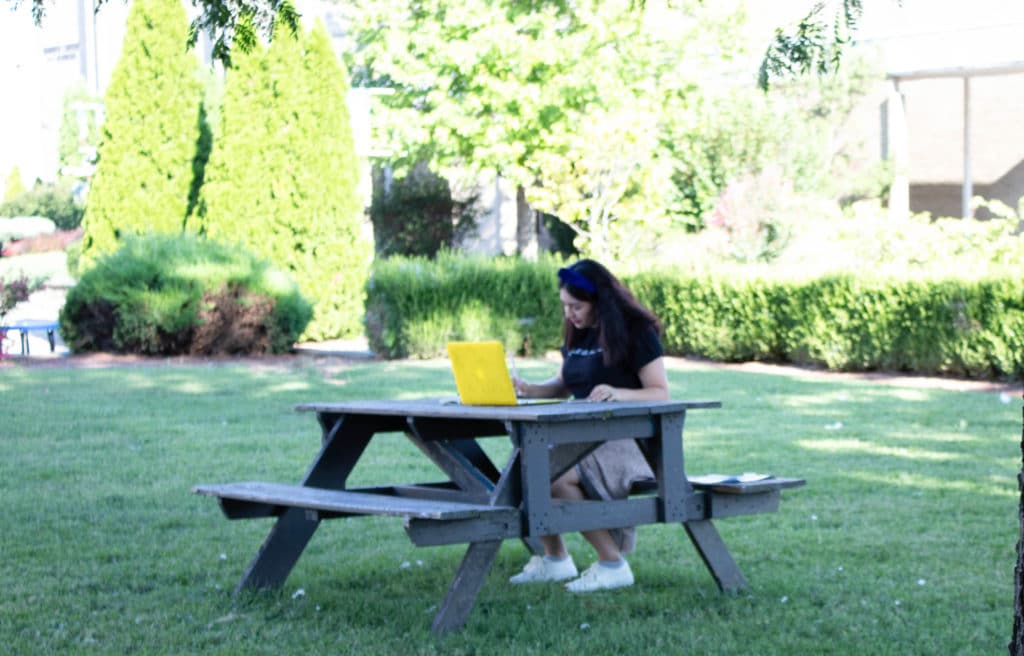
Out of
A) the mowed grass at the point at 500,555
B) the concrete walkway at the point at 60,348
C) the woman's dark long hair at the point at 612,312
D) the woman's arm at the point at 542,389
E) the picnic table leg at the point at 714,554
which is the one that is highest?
the woman's dark long hair at the point at 612,312

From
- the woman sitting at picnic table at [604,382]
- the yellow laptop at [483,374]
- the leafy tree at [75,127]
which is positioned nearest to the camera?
the yellow laptop at [483,374]

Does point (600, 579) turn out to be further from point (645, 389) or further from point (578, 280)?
point (578, 280)

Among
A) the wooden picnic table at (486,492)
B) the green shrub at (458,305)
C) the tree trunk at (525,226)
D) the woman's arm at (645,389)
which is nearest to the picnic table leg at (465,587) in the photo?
the wooden picnic table at (486,492)

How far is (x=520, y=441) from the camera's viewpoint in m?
4.98

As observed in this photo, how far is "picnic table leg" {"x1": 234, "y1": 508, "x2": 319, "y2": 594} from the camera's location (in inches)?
221

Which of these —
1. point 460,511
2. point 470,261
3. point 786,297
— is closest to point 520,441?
point 460,511

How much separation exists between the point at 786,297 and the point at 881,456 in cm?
699

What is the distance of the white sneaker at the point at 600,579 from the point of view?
18.4 feet

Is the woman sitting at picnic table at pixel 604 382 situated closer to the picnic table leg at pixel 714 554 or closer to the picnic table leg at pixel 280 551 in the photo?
the picnic table leg at pixel 714 554

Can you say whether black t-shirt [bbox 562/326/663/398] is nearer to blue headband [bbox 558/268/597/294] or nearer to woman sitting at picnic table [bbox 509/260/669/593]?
woman sitting at picnic table [bbox 509/260/669/593]

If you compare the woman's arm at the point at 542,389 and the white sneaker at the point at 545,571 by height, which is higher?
the woman's arm at the point at 542,389

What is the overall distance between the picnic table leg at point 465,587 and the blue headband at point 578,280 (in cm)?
132

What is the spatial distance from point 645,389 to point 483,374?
2.46 ft

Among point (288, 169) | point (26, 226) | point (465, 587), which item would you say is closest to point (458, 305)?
point (288, 169)
